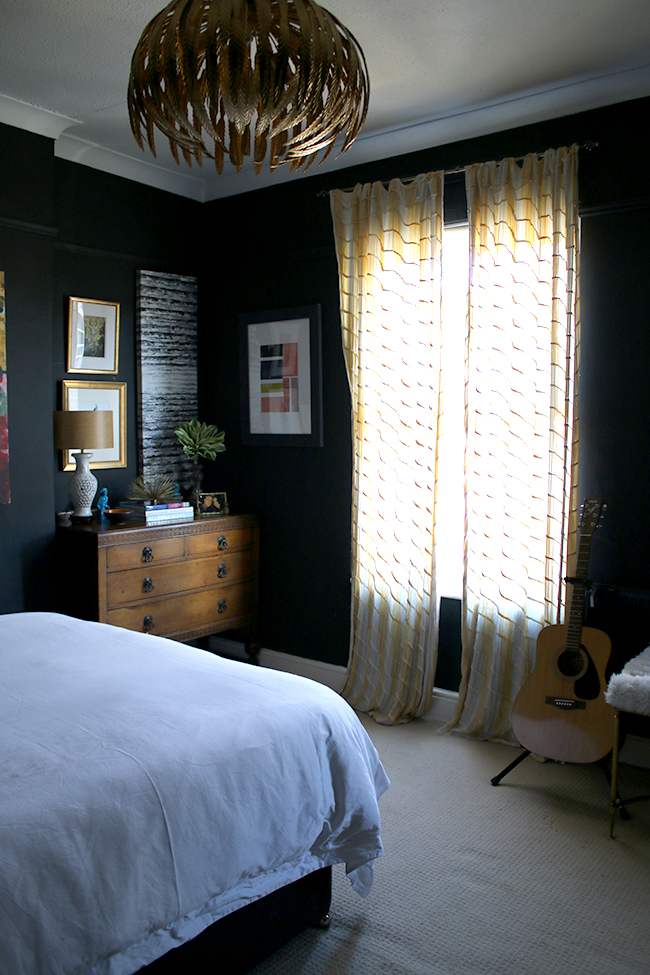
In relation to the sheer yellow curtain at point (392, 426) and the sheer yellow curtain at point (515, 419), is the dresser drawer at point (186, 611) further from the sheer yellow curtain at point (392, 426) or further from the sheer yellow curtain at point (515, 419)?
the sheer yellow curtain at point (515, 419)

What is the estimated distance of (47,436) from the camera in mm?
3654

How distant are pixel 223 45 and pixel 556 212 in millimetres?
2117

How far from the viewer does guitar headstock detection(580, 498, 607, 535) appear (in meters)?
3.05

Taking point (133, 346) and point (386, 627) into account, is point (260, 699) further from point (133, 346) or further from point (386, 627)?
point (133, 346)

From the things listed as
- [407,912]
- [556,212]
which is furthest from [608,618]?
[556,212]

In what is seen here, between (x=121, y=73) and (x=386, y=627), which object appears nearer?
(x=121, y=73)

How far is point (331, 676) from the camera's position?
164 inches

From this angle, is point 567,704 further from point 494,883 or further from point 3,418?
point 3,418

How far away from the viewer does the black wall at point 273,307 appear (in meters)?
3.20

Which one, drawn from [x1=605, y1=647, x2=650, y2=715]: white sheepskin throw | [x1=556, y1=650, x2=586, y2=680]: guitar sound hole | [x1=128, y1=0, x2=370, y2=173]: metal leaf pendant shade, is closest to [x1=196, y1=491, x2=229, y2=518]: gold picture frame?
[x1=556, y1=650, x2=586, y2=680]: guitar sound hole

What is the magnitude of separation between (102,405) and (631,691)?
2.98 m

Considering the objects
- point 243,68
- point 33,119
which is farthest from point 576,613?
point 33,119

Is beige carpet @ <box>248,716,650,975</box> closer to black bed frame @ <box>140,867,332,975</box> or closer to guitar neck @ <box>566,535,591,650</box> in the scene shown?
black bed frame @ <box>140,867,332,975</box>

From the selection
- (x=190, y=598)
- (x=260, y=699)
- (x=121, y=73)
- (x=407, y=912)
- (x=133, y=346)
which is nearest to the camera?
(x=260, y=699)
